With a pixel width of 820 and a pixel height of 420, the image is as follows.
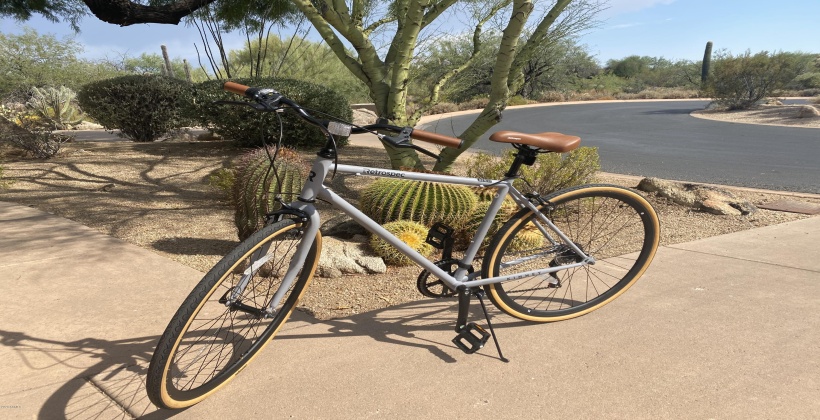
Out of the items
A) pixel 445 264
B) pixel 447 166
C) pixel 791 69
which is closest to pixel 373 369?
pixel 445 264

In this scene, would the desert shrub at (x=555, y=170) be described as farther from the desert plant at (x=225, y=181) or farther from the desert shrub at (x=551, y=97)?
the desert shrub at (x=551, y=97)

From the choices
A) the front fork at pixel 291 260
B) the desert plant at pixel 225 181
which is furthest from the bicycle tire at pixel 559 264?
the desert plant at pixel 225 181

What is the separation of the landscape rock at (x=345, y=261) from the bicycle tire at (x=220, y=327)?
1.05 m

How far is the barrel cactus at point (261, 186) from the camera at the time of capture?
14.3 feet

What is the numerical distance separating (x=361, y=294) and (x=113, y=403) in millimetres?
1698

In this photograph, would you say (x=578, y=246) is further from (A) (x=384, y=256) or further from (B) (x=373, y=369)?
(A) (x=384, y=256)

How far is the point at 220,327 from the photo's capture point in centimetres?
247

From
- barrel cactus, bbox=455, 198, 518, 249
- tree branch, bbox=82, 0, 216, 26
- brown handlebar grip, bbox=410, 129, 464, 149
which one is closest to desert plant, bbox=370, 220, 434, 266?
barrel cactus, bbox=455, 198, 518, 249

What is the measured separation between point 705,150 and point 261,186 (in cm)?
1128

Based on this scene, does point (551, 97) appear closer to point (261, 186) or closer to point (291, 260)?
point (261, 186)

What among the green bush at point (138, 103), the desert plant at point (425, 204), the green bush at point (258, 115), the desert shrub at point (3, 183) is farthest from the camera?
the green bush at point (138, 103)

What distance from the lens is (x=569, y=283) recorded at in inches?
135

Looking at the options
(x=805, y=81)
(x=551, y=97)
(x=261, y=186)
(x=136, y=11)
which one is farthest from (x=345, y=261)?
(x=805, y=81)

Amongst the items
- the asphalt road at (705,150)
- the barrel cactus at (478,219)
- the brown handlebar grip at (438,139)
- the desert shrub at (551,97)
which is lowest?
the asphalt road at (705,150)
